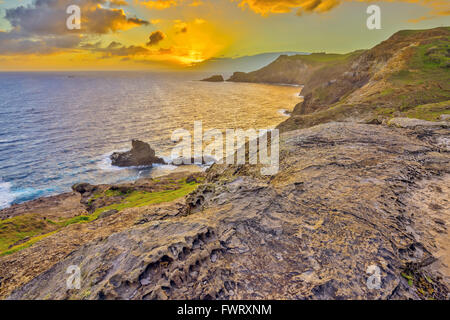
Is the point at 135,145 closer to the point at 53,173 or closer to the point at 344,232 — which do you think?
the point at 53,173

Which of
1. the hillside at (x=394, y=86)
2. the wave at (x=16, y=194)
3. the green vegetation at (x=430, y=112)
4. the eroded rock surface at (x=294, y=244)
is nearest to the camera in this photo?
the eroded rock surface at (x=294, y=244)

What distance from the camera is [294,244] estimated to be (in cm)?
953

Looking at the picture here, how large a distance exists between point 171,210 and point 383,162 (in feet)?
54.9

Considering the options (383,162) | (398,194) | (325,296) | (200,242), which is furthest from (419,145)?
(200,242)

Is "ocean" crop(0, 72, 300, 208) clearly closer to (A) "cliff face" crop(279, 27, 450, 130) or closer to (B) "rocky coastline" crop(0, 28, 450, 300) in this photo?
(A) "cliff face" crop(279, 27, 450, 130)

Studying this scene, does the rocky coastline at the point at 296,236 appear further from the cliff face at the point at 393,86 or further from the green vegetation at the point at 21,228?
the cliff face at the point at 393,86

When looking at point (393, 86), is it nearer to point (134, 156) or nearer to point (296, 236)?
point (296, 236)

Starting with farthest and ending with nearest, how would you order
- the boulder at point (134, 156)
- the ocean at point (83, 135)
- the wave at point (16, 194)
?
the boulder at point (134, 156), the ocean at point (83, 135), the wave at point (16, 194)

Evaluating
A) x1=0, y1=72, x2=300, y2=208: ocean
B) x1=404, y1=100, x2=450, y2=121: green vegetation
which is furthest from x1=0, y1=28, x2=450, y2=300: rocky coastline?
x1=0, y1=72, x2=300, y2=208: ocean

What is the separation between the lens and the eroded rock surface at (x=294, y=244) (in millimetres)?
7727

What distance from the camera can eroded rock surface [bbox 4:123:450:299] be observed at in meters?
7.73

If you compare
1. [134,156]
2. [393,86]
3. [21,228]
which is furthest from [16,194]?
[393,86]

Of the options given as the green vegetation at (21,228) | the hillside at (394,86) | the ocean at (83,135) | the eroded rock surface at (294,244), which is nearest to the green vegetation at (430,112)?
the hillside at (394,86)
